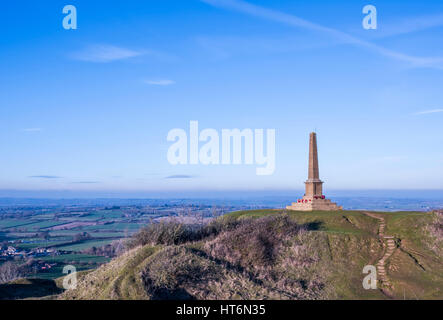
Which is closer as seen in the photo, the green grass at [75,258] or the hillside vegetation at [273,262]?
the hillside vegetation at [273,262]

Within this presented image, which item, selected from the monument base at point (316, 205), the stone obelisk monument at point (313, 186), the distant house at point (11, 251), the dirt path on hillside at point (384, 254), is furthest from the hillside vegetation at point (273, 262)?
the distant house at point (11, 251)

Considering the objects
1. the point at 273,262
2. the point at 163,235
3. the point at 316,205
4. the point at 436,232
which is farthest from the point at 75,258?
the point at 436,232

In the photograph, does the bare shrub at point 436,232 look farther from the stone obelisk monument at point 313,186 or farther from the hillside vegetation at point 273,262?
the stone obelisk monument at point 313,186

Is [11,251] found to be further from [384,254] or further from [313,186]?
[384,254]

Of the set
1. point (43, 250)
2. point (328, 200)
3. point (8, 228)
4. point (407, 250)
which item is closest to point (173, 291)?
point (407, 250)

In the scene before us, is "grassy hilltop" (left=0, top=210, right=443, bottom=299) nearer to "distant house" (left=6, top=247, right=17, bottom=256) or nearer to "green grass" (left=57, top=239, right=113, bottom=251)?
"distant house" (left=6, top=247, right=17, bottom=256)

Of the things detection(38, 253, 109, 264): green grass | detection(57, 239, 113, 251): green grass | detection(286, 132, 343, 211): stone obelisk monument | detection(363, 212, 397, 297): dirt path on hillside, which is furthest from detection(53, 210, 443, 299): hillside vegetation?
detection(57, 239, 113, 251): green grass
